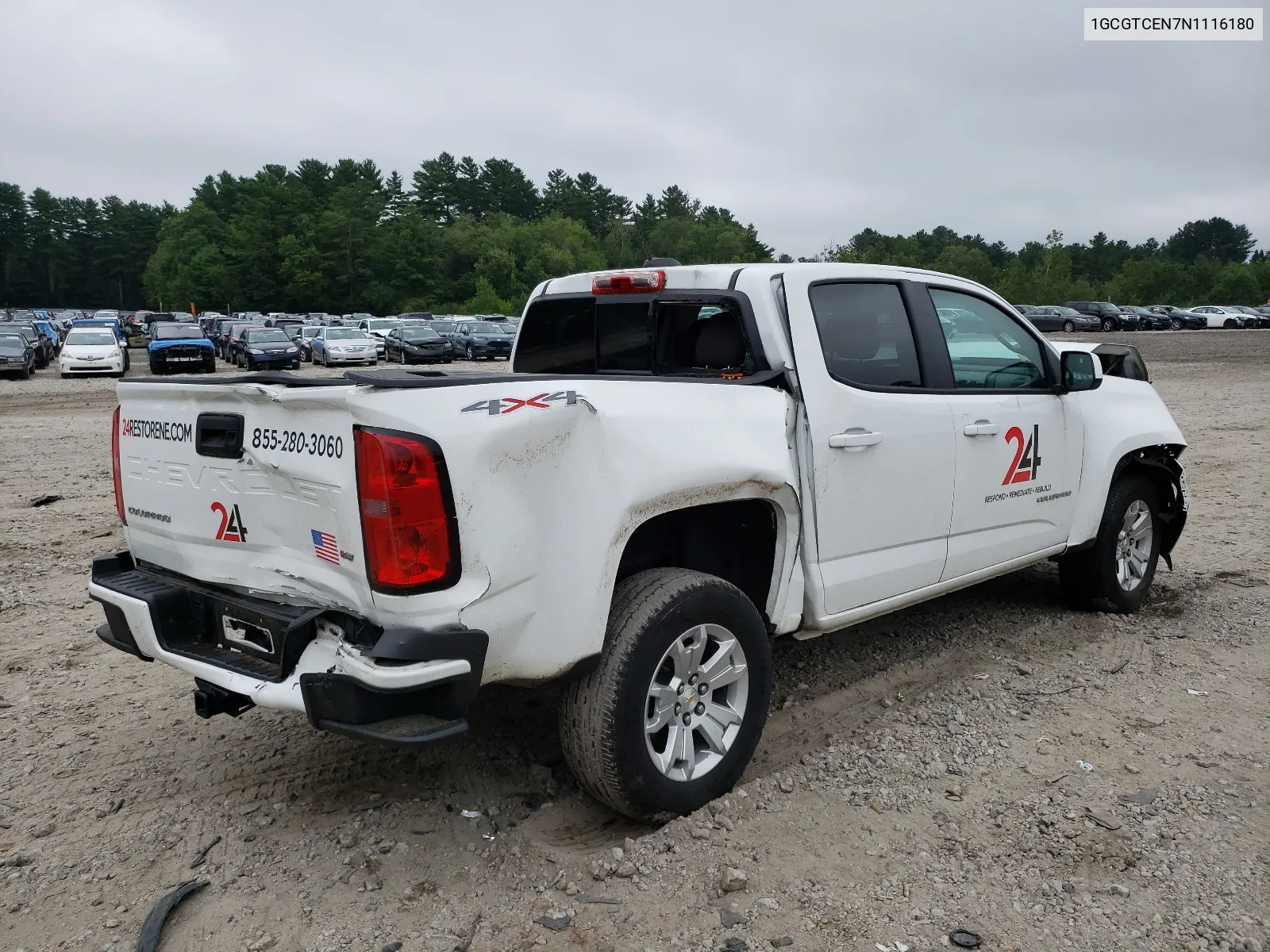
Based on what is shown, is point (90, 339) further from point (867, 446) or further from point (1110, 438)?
point (867, 446)

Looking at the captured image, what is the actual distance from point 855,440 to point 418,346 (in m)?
31.6

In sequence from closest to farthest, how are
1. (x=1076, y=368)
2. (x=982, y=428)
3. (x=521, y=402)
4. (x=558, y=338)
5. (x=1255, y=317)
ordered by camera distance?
(x=521, y=402) → (x=982, y=428) → (x=558, y=338) → (x=1076, y=368) → (x=1255, y=317)

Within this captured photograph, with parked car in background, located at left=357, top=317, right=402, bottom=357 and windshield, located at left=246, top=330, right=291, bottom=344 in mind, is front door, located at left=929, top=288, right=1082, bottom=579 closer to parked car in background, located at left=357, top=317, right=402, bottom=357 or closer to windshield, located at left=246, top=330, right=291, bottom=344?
windshield, located at left=246, top=330, right=291, bottom=344

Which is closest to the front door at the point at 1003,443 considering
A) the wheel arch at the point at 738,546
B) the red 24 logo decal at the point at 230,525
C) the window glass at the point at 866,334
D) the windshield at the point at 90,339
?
the window glass at the point at 866,334

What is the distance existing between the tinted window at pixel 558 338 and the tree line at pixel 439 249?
66938 millimetres

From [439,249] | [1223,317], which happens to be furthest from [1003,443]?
[439,249]

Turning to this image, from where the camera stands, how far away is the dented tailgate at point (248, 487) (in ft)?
9.51

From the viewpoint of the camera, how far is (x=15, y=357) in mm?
27891

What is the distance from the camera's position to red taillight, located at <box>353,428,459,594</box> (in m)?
2.75

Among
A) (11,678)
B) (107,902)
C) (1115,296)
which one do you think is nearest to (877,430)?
(107,902)

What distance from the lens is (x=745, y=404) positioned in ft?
11.8

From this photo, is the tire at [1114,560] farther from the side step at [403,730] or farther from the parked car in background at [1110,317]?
the parked car in background at [1110,317]

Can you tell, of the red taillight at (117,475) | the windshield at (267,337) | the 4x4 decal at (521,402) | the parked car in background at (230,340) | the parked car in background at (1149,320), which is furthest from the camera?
the parked car in background at (1149,320)

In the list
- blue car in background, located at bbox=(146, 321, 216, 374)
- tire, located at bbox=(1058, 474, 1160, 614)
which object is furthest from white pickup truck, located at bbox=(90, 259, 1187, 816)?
blue car in background, located at bbox=(146, 321, 216, 374)
